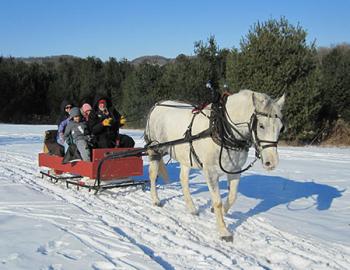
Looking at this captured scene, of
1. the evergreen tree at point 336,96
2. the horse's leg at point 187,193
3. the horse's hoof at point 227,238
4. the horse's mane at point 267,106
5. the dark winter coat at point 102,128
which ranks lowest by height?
the horse's hoof at point 227,238

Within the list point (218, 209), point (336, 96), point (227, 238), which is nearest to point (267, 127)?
point (218, 209)

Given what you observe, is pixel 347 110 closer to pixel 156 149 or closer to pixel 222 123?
pixel 156 149

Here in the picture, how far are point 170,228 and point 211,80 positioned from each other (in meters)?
23.6

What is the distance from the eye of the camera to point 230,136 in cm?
592

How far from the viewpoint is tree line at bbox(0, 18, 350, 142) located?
810 inches

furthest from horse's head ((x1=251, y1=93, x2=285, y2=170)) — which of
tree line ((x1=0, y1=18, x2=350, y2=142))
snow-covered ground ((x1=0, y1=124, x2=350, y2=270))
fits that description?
tree line ((x1=0, y1=18, x2=350, y2=142))

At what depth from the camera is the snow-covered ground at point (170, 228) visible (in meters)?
4.80

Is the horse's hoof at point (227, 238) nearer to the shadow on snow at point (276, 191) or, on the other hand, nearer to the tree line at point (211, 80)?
the shadow on snow at point (276, 191)

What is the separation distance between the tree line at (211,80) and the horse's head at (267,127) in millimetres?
3547

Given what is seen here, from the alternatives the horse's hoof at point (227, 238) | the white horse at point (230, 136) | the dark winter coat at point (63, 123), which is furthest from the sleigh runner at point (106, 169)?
the horse's hoof at point (227, 238)

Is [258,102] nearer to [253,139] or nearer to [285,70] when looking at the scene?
[253,139]

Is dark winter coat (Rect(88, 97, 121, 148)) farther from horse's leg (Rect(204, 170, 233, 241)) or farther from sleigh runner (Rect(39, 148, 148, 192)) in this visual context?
horse's leg (Rect(204, 170, 233, 241))

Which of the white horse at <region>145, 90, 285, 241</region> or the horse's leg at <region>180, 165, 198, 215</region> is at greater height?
the white horse at <region>145, 90, 285, 241</region>

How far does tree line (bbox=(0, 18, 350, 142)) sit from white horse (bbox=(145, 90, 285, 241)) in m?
2.16
